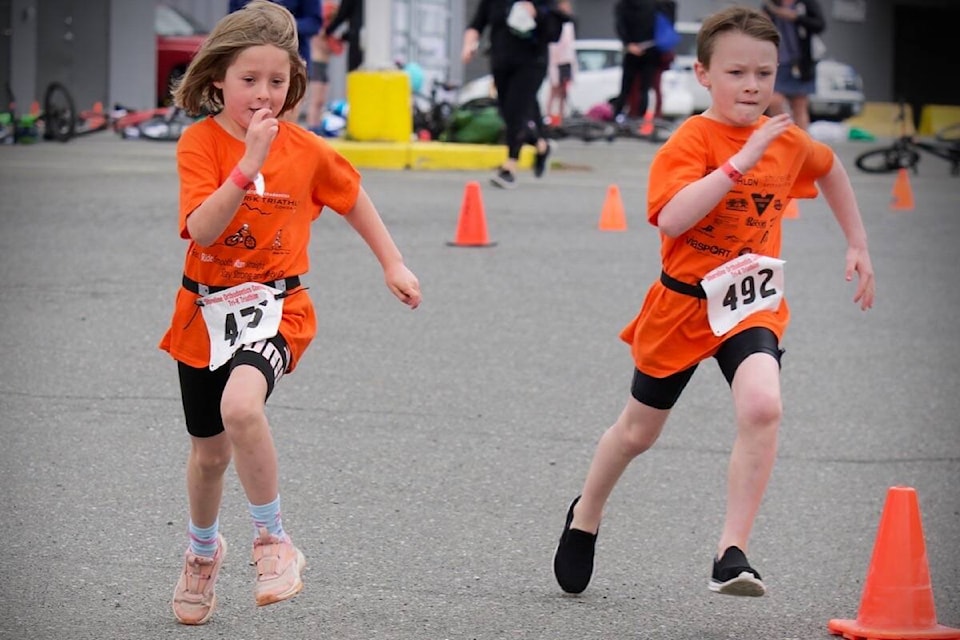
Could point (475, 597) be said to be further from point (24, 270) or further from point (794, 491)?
point (24, 270)

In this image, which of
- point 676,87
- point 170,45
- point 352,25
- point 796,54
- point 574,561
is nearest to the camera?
point 574,561

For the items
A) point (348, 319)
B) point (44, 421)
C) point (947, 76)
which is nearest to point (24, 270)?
point (348, 319)

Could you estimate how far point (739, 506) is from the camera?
4.23 metres

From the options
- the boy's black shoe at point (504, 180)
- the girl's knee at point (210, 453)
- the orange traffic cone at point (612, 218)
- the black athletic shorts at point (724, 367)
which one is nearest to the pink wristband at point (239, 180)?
the girl's knee at point (210, 453)

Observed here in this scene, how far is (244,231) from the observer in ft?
13.5

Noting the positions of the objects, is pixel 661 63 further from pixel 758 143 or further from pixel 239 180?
pixel 239 180

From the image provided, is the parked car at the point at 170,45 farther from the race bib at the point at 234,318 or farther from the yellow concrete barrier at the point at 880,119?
the race bib at the point at 234,318

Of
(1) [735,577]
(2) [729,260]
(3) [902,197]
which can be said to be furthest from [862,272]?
(3) [902,197]

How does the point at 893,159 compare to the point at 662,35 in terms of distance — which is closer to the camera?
the point at 893,159

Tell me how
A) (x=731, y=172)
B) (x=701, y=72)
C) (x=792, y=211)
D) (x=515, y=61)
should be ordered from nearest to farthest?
(x=731, y=172) → (x=701, y=72) → (x=792, y=211) → (x=515, y=61)

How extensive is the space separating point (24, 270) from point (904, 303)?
5261 mm

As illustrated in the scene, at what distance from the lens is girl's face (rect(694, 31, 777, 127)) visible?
4.34 m

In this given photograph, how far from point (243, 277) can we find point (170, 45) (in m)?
26.1

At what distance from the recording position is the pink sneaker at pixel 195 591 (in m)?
4.23
